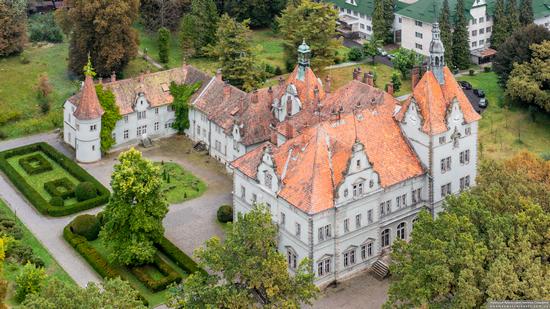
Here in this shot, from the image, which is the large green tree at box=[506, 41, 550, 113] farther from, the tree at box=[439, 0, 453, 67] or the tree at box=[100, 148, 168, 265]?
the tree at box=[100, 148, 168, 265]

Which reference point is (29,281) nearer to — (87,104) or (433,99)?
(87,104)

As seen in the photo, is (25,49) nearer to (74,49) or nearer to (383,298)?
(74,49)

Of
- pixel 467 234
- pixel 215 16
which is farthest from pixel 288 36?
pixel 467 234

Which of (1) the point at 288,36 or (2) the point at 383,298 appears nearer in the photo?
(2) the point at 383,298

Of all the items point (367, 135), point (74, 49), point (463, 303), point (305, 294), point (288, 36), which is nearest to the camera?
point (463, 303)

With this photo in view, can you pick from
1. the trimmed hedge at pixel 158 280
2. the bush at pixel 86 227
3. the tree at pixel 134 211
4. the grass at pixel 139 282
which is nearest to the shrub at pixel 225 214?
the grass at pixel 139 282

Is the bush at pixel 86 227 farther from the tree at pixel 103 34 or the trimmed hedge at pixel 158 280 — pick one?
the tree at pixel 103 34

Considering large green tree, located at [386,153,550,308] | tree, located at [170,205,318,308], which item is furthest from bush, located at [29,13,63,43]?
large green tree, located at [386,153,550,308]
